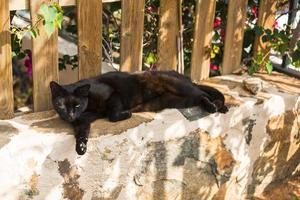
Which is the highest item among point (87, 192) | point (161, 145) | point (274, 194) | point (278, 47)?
point (278, 47)

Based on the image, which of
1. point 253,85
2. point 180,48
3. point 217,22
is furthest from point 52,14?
point 217,22

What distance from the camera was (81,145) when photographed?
2918 mm

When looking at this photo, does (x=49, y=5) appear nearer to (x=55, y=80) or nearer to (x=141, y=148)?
(x=55, y=80)

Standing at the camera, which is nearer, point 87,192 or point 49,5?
point 49,5

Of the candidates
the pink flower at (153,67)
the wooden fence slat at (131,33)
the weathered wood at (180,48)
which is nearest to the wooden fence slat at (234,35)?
the weathered wood at (180,48)

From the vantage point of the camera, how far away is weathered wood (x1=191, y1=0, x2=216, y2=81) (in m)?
3.63

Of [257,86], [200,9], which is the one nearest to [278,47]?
[257,86]

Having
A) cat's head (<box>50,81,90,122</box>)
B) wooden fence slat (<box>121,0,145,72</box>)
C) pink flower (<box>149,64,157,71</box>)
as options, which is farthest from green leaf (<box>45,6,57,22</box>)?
pink flower (<box>149,64,157,71</box>)

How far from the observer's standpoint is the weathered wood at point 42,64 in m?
2.99

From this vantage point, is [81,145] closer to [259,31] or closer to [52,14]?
[52,14]

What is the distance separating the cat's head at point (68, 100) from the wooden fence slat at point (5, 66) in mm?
245

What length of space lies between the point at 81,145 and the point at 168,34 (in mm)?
1078

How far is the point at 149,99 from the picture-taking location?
3428mm

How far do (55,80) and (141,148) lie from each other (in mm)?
649
